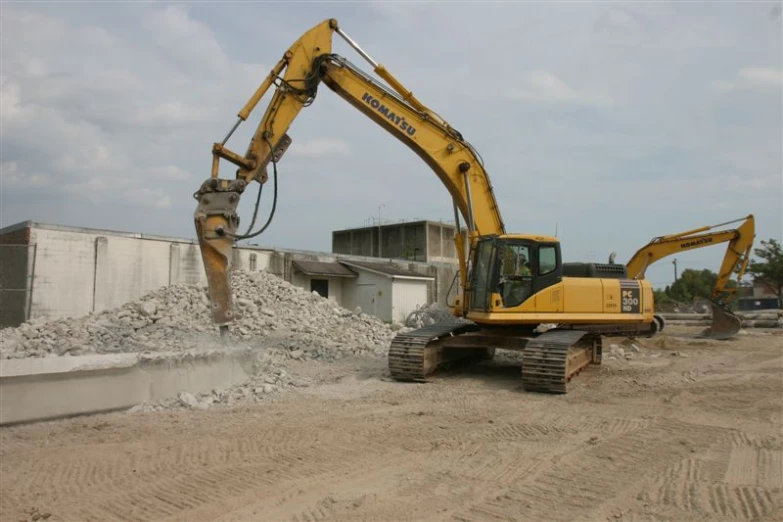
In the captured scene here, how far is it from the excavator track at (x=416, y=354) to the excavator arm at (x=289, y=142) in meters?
1.12

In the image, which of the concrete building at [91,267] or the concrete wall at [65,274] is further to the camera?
the concrete wall at [65,274]

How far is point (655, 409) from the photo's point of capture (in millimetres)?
7395

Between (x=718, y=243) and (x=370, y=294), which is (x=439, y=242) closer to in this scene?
(x=370, y=294)

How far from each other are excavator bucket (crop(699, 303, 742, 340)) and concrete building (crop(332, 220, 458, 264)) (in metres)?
26.7

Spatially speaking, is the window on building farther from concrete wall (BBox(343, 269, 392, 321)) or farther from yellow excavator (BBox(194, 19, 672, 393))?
yellow excavator (BBox(194, 19, 672, 393))

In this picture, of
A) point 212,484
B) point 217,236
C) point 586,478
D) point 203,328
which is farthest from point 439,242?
point 212,484

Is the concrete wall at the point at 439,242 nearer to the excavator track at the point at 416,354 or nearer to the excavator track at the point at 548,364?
the excavator track at the point at 416,354

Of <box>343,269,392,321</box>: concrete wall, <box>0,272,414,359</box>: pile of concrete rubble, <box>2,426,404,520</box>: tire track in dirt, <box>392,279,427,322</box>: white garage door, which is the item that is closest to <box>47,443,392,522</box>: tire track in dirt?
<box>2,426,404,520</box>: tire track in dirt

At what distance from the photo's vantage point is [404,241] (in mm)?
48188

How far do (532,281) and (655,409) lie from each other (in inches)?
109

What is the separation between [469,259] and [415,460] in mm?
5106

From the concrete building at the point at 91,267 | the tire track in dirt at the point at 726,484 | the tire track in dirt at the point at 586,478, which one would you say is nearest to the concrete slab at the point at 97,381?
the tire track in dirt at the point at 586,478

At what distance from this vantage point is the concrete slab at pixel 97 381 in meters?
6.22

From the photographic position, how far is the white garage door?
2298cm
